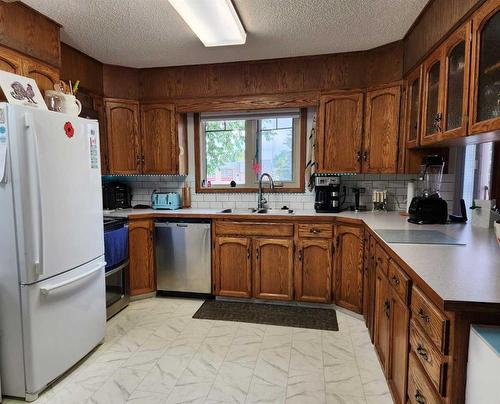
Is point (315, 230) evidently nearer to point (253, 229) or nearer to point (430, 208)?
point (253, 229)

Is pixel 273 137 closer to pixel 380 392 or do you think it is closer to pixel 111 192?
pixel 111 192

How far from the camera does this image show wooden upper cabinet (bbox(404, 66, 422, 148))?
7.92 ft

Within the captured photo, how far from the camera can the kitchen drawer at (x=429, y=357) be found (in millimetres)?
1044

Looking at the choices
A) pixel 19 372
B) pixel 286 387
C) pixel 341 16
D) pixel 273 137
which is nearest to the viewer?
pixel 19 372

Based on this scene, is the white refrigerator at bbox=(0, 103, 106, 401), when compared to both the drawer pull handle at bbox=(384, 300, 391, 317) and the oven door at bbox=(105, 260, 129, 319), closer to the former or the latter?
the oven door at bbox=(105, 260, 129, 319)

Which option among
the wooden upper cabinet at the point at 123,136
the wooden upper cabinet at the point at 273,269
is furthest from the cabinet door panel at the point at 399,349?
the wooden upper cabinet at the point at 123,136

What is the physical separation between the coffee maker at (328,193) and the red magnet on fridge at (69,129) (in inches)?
84.1

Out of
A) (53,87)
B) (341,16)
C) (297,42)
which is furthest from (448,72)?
(53,87)

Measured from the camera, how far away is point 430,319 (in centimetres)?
115

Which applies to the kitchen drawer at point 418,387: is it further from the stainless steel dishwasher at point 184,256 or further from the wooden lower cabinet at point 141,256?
the wooden lower cabinet at point 141,256

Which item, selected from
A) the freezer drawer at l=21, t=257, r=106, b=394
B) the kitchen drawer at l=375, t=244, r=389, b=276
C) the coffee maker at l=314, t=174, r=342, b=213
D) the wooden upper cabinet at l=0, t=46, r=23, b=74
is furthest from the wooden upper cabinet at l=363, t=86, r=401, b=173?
the wooden upper cabinet at l=0, t=46, r=23, b=74

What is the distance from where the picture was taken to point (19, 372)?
1.76m

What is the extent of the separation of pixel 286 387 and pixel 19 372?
1533 millimetres

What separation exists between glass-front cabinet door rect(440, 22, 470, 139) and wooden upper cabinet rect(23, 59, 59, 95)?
8.87ft
